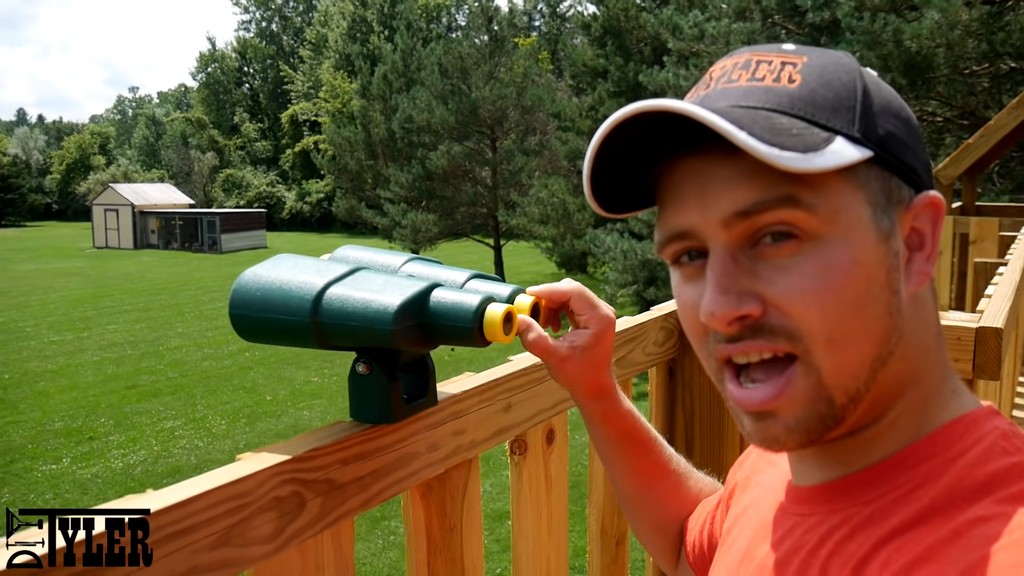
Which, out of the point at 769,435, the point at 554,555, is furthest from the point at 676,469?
the point at 769,435

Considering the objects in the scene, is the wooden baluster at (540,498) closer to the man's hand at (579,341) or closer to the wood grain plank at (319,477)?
the wood grain plank at (319,477)

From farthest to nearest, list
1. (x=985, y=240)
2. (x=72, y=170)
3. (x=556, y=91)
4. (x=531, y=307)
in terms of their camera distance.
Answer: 1. (x=72, y=170)
2. (x=556, y=91)
3. (x=985, y=240)
4. (x=531, y=307)

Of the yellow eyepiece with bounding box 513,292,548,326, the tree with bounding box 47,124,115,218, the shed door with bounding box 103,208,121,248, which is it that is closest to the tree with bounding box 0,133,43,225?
the tree with bounding box 47,124,115,218

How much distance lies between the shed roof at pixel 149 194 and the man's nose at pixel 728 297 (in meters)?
33.3

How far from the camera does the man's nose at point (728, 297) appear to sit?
92 cm

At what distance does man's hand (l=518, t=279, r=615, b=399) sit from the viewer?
132cm

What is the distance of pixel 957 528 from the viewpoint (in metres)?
0.84

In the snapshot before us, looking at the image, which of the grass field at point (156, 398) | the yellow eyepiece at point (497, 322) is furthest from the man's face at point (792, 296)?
the grass field at point (156, 398)

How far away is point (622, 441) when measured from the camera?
1.42 meters

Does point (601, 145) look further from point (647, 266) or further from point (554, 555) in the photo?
point (647, 266)

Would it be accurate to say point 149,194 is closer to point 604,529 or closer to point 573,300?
point 604,529

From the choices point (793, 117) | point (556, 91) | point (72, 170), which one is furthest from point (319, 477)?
point (72, 170)

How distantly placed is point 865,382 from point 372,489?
2.11 feet

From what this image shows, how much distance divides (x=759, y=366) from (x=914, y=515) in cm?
22
